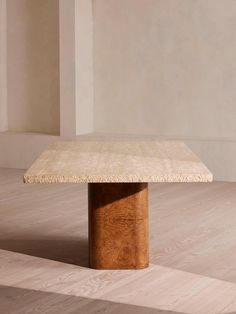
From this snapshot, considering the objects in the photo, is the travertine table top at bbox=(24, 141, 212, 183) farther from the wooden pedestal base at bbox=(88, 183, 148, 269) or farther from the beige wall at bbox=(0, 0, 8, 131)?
the beige wall at bbox=(0, 0, 8, 131)

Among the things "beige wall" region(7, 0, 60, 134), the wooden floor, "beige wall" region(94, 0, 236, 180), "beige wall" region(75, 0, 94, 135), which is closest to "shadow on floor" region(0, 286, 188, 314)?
the wooden floor

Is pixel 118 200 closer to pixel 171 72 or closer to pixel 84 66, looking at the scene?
pixel 171 72

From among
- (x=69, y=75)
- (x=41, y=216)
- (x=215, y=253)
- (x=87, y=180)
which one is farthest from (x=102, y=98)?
(x=87, y=180)

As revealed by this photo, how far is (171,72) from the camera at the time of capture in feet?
25.1

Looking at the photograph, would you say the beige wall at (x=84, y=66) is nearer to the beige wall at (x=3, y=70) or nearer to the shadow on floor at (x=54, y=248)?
the beige wall at (x=3, y=70)

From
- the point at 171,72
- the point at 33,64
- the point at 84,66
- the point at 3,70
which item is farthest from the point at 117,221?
the point at 3,70

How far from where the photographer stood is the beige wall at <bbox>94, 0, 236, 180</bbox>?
7.39 m

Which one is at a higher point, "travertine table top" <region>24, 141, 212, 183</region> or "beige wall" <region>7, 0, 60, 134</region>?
"beige wall" <region>7, 0, 60, 134</region>

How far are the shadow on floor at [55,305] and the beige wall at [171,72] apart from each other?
3857mm

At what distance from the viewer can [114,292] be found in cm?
372

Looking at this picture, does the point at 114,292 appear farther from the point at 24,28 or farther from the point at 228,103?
the point at 24,28

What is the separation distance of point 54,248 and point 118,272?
0.67 metres

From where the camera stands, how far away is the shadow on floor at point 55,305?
3.43 m

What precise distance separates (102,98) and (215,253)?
3.89 metres
